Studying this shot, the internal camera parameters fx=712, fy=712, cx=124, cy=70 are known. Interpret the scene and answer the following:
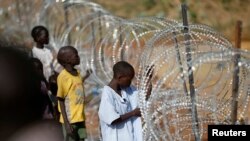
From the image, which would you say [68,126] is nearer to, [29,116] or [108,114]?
[108,114]

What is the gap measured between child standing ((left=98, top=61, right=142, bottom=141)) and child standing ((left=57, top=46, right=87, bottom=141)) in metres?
0.95

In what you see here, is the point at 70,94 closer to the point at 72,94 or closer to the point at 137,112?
the point at 72,94

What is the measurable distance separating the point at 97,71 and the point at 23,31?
4.03 metres

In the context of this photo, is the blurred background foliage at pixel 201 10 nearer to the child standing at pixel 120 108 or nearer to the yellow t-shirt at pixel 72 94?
the yellow t-shirt at pixel 72 94

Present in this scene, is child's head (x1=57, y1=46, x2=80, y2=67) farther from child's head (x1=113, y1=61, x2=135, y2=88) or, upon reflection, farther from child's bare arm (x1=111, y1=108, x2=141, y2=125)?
child's bare arm (x1=111, y1=108, x2=141, y2=125)

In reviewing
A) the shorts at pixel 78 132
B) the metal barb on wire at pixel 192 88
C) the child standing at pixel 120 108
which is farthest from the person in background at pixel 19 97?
the shorts at pixel 78 132

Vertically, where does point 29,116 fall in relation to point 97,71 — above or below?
above

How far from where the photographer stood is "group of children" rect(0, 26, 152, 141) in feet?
20.0

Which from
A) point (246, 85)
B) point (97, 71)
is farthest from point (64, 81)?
point (97, 71)

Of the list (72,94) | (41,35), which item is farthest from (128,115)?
(41,35)

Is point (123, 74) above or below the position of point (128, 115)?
above

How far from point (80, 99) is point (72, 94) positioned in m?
0.11

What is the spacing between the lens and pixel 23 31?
14.5 metres

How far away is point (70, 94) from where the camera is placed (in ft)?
23.4
